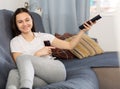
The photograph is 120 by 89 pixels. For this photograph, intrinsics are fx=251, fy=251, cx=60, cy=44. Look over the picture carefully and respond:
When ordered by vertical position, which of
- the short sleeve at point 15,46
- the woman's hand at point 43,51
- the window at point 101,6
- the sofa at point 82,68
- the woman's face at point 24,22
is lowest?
the sofa at point 82,68

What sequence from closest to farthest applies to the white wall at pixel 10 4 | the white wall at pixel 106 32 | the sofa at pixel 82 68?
1. the sofa at pixel 82 68
2. the white wall at pixel 10 4
3. the white wall at pixel 106 32

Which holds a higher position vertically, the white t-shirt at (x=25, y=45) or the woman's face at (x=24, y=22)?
the woman's face at (x=24, y=22)

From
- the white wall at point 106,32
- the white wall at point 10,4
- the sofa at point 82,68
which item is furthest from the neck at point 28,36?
the white wall at point 106,32

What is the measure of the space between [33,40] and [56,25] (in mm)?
1333

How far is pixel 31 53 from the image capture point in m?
2.11

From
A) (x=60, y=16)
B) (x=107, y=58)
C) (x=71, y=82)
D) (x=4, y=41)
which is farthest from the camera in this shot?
(x=60, y=16)

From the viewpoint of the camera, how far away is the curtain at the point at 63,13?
338cm

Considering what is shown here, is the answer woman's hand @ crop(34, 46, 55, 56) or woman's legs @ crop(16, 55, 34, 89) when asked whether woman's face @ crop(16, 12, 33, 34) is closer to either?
woman's hand @ crop(34, 46, 55, 56)

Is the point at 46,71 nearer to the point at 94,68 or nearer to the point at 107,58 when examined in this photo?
the point at 94,68

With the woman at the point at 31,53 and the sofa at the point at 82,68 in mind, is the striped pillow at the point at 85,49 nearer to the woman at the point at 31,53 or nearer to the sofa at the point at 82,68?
the sofa at the point at 82,68

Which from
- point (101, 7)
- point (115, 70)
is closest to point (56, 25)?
point (101, 7)

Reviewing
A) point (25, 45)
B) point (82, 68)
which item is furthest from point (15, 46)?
point (82, 68)

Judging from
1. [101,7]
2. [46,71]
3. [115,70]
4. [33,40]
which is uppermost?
[101,7]

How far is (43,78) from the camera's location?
1.73m
